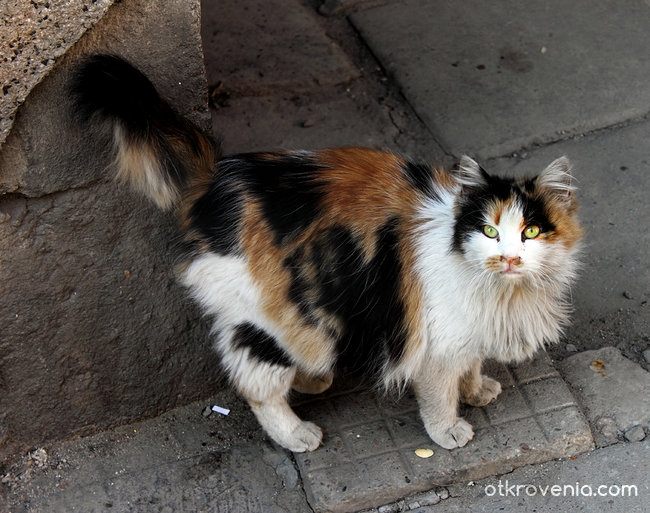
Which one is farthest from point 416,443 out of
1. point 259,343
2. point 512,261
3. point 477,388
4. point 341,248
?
point 512,261

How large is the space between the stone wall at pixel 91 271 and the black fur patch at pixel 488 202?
1098 mm

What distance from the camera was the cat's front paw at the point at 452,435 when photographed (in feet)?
9.27

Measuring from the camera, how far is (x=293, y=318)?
8.50 ft

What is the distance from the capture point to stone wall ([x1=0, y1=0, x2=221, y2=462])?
8.34ft

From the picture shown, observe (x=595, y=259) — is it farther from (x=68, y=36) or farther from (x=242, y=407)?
(x=68, y=36)

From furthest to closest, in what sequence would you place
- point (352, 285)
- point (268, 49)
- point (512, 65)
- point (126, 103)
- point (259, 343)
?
1. point (268, 49)
2. point (512, 65)
3. point (259, 343)
4. point (352, 285)
5. point (126, 103)

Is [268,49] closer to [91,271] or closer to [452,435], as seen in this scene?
[91,271]

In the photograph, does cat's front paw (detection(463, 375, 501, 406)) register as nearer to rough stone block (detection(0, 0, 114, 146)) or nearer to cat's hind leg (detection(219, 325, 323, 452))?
cat's hind leg (detection(219, 325, 323, 452))

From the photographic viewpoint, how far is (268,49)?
4.91 meters

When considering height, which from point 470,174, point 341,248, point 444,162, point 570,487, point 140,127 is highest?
point 140,127

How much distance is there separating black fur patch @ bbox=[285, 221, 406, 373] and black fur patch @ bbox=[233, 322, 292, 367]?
0.19m

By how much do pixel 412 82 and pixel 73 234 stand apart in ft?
8.36

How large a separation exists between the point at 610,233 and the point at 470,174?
168 centimetres

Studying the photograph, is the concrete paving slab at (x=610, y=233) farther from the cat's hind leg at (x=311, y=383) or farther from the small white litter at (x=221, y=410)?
the small white litter at (x=221, y=410)
